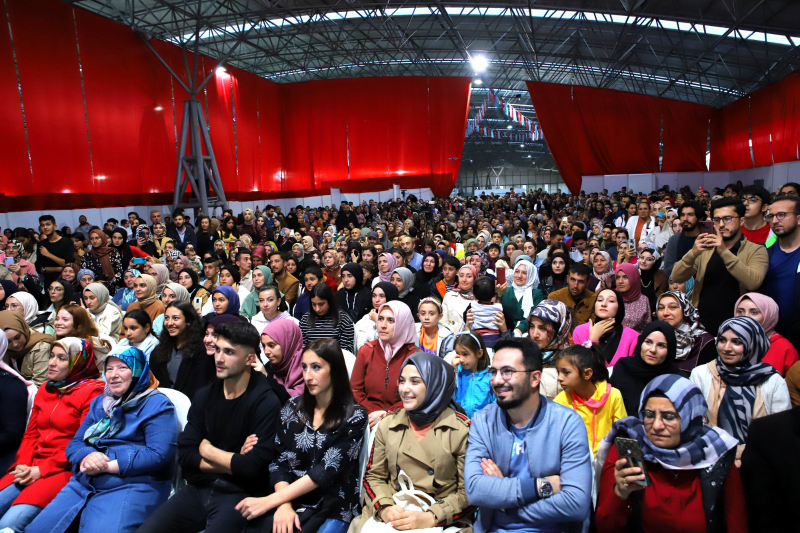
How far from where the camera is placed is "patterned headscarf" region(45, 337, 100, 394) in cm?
274

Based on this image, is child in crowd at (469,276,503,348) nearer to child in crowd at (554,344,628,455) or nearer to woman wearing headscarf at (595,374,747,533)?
child in crowd at (554,344,628,455)

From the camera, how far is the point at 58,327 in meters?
3.54

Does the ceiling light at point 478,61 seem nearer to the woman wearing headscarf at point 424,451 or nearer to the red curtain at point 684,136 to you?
the red curtain at point 684,136

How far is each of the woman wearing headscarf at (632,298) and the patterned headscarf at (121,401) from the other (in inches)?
129

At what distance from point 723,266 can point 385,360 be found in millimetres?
2402

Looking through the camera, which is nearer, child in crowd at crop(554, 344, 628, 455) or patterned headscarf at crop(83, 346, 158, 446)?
child in crowd at crop(554, 344, 628, 455)

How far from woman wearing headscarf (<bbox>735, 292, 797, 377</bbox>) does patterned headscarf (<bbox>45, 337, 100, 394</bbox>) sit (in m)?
3.70

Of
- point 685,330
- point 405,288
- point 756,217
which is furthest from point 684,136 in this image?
point 685,330

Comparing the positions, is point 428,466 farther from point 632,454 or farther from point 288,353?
point 288,353

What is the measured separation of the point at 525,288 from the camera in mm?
4574

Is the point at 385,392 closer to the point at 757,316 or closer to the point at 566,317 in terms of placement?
the point at 566,317

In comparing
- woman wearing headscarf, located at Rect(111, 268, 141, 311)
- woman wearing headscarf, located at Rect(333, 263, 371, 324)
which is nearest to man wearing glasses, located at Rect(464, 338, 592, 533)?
woman wearing headscarf, located at Rect(333, 263, 371, 324)

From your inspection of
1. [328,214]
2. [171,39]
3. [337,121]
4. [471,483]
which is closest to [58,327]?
[471,483]

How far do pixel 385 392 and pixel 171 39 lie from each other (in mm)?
15387
